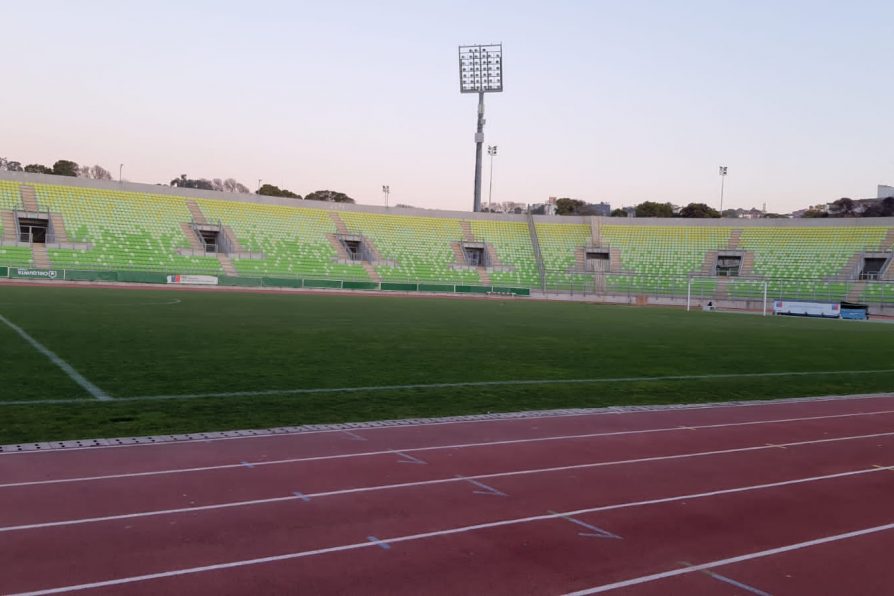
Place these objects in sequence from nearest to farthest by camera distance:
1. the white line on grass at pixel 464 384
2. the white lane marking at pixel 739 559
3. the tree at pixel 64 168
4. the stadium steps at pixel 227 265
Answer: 1. the white lane marking at pixel 739 559
2. the white line on grass at pixel 464 384
3. the stadium steps at pixel 227 265
4. the tree at pixel 64 168

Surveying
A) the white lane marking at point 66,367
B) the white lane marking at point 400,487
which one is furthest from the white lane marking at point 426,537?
the white lane marking at point 66,367

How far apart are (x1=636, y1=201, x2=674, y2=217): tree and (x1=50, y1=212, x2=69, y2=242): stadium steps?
85219 millimetres

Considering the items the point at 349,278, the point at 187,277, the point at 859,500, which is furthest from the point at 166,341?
the point at 349,278

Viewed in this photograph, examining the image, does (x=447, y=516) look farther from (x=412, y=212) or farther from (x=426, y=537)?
(x=412, y=212)

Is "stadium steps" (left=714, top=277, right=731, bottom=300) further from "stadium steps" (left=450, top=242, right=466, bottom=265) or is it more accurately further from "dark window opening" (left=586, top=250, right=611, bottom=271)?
"stadium steps" (left=450, top=242, right=466, bottom=265)

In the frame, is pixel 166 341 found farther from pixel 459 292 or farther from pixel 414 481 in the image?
pixel 459 292

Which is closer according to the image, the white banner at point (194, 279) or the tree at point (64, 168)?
the white banner at point (194, 279)

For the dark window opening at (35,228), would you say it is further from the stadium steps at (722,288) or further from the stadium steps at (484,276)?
the stadium steps at (722,288)

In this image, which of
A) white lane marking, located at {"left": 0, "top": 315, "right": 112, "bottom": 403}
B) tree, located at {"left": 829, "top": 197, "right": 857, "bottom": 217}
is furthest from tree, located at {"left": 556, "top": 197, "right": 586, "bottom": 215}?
white lane marking, located at {"left": 0, "top": 315, "right": 112, "bottom": 403}

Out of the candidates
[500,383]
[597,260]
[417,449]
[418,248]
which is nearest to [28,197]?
[418,248]

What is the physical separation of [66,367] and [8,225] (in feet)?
146

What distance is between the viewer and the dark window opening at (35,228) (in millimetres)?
53188

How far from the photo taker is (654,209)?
118m

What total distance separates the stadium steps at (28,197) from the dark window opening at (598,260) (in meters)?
43.7
